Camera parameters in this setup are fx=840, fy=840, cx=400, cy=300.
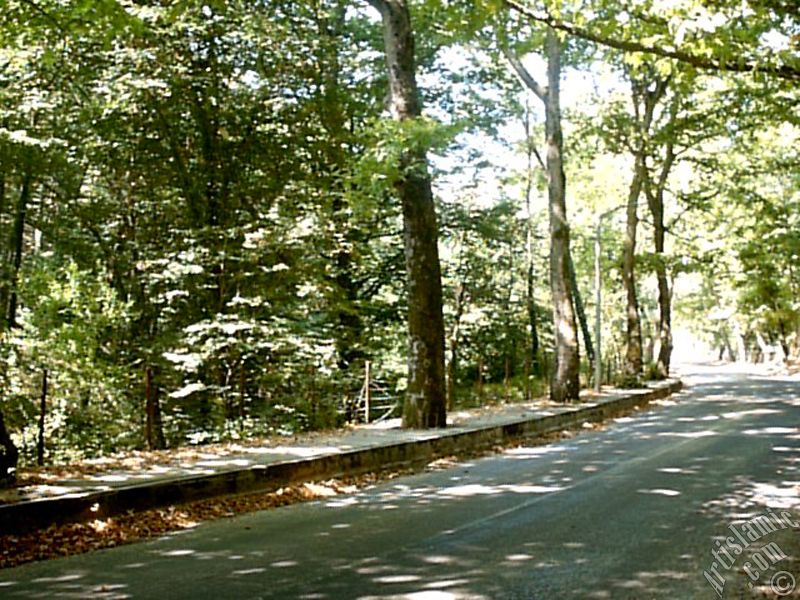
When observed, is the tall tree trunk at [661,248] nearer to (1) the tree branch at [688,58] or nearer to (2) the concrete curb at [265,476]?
(2) the concrete curb at [265,476]

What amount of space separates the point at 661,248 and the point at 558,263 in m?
13.5

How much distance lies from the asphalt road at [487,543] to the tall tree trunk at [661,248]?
21986mm

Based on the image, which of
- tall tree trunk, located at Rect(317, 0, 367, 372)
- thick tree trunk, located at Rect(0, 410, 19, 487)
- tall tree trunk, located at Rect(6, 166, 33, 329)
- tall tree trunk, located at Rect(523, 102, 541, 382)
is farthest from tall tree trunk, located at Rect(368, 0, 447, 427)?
tall tree trunk, located at Rect(523, 102, 541, 382)

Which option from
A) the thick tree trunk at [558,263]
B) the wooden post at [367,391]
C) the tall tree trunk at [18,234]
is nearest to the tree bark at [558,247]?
the thick tree trunk at [558,263]

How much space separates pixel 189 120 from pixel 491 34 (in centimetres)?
823

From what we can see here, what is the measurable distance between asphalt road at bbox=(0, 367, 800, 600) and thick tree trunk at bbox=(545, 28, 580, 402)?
1046cm

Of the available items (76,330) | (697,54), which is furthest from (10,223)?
(697,54)

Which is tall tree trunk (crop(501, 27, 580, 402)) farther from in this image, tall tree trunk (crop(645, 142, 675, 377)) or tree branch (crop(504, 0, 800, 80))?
tree branch (crop(504, 0, 800, 80))

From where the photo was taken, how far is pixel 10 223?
24.2 meters

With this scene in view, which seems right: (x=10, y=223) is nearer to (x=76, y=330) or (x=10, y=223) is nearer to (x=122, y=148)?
(x=122, y=148)

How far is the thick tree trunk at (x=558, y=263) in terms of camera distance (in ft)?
78.2

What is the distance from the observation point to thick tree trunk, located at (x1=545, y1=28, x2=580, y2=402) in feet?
78.2

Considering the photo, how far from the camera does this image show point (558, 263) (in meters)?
24.1

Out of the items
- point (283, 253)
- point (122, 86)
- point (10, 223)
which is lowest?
point (283, 253)
